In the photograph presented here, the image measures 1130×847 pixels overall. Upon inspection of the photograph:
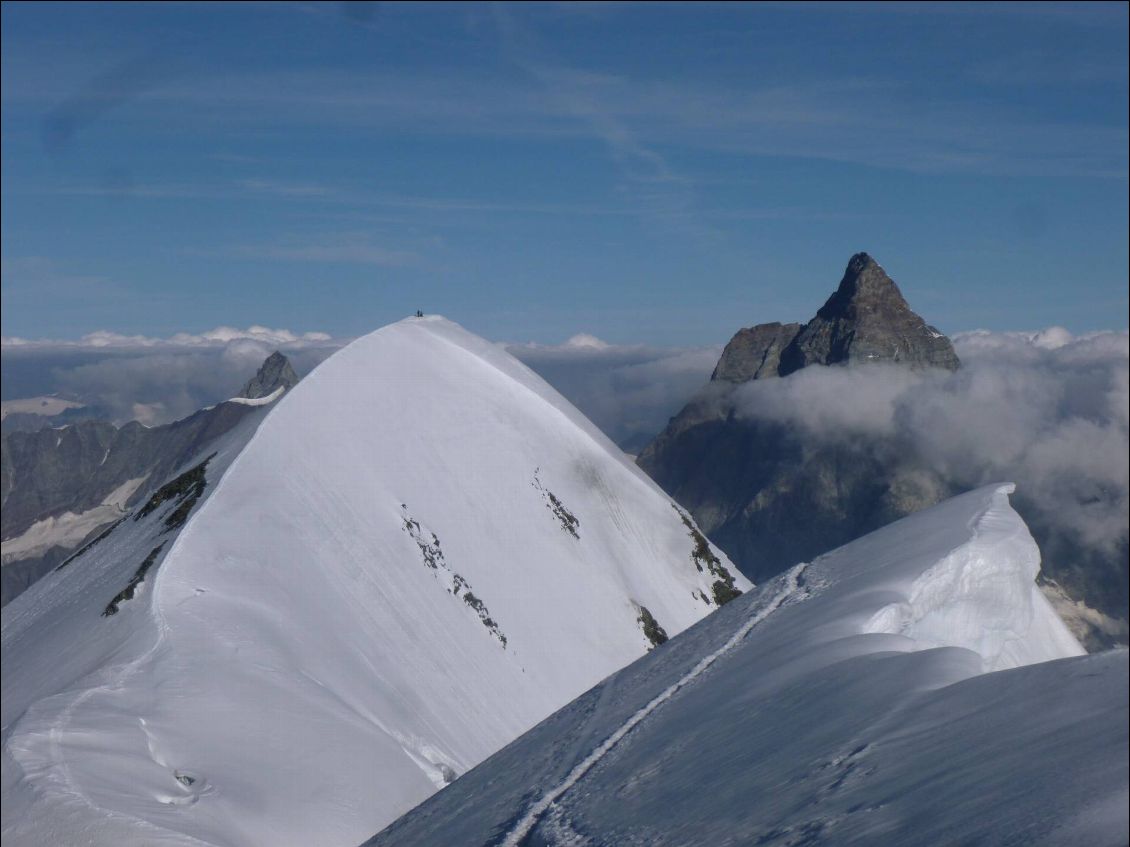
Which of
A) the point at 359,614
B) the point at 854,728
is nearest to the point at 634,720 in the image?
the point at 854,728

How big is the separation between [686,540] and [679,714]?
6261 centimetres

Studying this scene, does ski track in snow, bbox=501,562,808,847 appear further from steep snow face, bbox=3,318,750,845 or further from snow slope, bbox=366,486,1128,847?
steep snow face, bbox=3,318,750,845

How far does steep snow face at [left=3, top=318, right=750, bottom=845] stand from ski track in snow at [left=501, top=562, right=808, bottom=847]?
9.68 meters

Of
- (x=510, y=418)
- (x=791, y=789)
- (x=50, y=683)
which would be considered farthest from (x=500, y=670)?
(x=791, y=789)

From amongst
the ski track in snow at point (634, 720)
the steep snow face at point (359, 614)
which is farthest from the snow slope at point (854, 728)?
the steep snow face at point (359, 614)

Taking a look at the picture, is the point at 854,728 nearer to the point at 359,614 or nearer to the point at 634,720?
the point at 634,720

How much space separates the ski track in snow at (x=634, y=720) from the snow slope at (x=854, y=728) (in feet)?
0.16

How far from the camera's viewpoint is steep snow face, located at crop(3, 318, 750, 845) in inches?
997

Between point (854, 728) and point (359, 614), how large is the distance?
3406 cm

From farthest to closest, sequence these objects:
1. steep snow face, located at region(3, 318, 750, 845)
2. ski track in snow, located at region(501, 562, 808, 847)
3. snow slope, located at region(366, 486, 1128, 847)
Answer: steep snow face, located at region(3, 318, 750, 845)
ski track in snow, located at region(501, 562, 808, 847)
snow slope, located at region(366, 486, 1128, 847)

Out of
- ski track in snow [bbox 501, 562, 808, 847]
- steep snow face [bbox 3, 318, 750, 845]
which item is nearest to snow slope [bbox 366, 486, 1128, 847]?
ski track in snow [bbox 501, 562, 808, 847]

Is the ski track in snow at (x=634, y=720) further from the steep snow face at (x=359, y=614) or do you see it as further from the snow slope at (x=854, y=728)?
the steep snow face at (x=359, y=614)

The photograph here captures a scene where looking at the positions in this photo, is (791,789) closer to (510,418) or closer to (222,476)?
(222,476)

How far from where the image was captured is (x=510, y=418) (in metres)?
75.3
